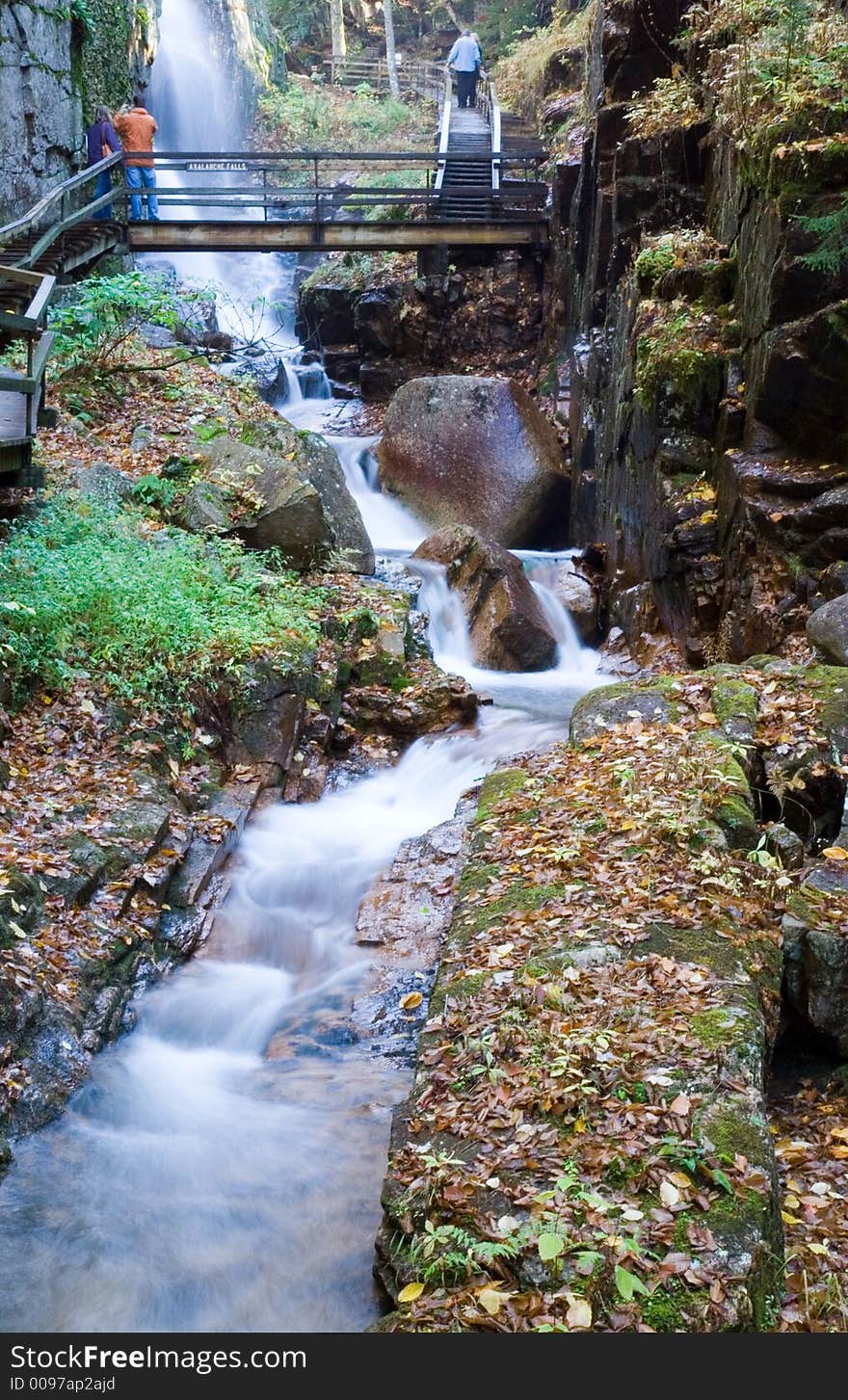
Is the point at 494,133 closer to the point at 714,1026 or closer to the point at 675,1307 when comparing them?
the point at 714,1026

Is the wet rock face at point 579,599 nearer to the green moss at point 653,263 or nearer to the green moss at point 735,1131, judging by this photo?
the green moss at point 653,263

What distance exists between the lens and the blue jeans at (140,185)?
1798cm

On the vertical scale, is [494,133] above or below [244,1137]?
above

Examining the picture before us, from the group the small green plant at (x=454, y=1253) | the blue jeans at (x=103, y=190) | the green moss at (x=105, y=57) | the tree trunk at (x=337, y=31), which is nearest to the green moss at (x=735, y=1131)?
the small green plant at (x=454, y=1253)

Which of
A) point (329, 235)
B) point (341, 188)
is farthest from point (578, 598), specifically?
point (341, 188)

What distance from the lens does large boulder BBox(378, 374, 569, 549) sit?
591 inches

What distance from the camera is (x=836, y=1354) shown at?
10.3 feet

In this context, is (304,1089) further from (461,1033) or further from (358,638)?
(358,638)

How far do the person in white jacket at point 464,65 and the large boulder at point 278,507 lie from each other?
1659cm

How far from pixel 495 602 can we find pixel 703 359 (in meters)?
3.47

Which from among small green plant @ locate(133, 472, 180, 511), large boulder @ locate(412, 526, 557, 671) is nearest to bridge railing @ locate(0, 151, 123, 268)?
small green plant @ locate(133, 472, 180, 511)

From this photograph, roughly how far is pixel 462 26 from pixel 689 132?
28041 millimetres

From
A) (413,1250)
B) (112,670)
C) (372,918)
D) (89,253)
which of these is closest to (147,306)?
(89,253)

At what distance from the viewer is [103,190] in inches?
704
